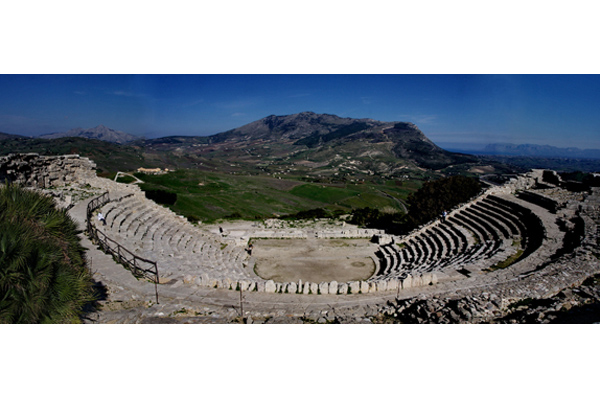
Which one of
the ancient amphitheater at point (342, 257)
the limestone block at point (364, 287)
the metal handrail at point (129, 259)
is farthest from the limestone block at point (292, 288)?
the metal handrail at point (129, 259)

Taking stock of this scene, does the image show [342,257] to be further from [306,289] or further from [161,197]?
[161,197]

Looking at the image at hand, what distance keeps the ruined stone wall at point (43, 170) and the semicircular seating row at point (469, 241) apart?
25255 millimetres


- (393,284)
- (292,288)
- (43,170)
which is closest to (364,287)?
(393,284)

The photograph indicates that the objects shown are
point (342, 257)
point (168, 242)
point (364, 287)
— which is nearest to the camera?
point (364, 287)

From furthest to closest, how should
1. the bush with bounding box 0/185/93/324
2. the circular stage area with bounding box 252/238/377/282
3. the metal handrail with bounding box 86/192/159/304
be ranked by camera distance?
1. the circular stage area with bounding box 252/238/377/282
2. the metal handrail with bounding box 86/192/159/304
3. the bush with bounding box 0/185/93/324

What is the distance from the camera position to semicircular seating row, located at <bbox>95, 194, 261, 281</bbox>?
13.3m

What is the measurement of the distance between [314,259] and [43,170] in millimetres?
22743

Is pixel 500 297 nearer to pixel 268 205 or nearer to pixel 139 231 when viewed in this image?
pixel 139 231

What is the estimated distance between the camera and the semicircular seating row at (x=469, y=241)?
15.1m

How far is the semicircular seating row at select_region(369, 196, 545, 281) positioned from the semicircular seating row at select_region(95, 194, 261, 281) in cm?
852

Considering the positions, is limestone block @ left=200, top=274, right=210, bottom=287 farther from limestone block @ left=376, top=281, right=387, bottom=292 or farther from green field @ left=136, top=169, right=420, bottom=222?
green field @ left=136, top=169, right=420, bottom=222

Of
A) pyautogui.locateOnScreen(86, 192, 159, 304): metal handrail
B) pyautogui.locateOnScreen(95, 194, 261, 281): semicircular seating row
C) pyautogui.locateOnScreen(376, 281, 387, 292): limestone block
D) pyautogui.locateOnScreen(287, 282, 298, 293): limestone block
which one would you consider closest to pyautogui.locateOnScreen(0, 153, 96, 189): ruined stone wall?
pyautogui.locateOnScreen(95, 194, 261, 281): semicircular seating row

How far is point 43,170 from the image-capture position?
77.2ft

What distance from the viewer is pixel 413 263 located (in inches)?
695
